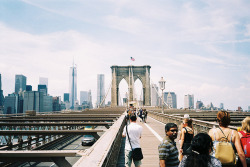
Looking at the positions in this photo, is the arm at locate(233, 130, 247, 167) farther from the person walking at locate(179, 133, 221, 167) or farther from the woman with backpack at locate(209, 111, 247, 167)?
the person walking at locate(179, 133, 221, 167)

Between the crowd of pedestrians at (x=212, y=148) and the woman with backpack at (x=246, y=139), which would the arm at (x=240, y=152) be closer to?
the crowd of pedestrians at (x=212, y=148)

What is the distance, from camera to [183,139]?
4996 mm

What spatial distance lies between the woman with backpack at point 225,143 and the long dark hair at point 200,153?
2.51ft

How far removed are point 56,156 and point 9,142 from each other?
1049 cm

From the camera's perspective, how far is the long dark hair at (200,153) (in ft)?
8.12

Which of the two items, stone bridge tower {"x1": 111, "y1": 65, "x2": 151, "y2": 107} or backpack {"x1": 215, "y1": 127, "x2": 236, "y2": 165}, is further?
stone bridge tower {"x1": 111, "y1": 65, "x2": 151, "y2": 107}

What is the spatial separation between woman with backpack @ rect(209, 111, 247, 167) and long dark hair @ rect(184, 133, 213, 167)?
0.76 m

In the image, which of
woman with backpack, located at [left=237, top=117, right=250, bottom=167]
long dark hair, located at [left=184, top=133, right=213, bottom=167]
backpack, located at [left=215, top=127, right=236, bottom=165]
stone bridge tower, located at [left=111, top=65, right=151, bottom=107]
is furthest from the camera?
stone bridge tower, located at [left=111, top=65, right=151, bottom=107]

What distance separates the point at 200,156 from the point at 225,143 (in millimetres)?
984

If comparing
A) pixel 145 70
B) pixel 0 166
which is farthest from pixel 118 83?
pixel 0 166

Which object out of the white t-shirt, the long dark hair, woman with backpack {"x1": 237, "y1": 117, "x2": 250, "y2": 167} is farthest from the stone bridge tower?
the long dark hair

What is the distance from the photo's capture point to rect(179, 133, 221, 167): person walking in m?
2.48

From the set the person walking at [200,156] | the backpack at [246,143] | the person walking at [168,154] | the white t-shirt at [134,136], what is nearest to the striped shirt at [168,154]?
the person walking at [168,154]

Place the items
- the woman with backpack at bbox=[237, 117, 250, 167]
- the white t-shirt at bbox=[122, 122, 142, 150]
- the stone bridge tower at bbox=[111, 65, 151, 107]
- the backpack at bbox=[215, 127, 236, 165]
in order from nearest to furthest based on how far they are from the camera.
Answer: the backpack at bbox=[215, 127, 236, 165] < the woman with backpack at bbox=[237, 117, 250, 167] < the white t-shirt at bbox=[122, 122, 142, 150] < the stone bridge tower at bbox=[111, 65, 151, 107]
